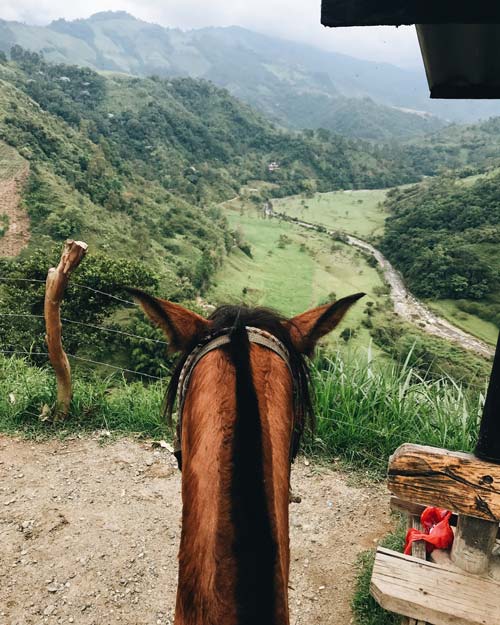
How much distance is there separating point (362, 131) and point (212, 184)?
89429mm

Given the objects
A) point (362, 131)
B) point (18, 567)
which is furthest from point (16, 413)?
point (362, 131)

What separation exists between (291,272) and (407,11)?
41.0 meters

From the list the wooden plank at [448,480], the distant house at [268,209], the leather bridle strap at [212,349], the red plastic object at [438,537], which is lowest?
the distant house at [268,209]

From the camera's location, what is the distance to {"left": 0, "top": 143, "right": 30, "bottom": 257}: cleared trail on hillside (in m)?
24.9

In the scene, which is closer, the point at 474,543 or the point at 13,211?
the point at 474,543

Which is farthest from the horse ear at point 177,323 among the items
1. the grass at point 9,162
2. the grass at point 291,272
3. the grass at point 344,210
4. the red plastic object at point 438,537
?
the grass at point 344,210

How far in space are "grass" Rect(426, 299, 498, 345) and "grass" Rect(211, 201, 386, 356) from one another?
493 centimetres

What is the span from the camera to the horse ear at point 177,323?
1397 millimetres

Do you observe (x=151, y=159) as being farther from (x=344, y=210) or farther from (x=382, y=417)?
(x=382, y=417)

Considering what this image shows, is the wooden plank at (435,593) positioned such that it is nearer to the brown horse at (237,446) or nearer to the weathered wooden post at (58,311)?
the brown horse at (237,446)

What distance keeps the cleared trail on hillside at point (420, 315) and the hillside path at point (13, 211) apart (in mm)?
25363

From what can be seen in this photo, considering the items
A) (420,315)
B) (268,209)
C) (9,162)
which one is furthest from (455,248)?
(9,162)

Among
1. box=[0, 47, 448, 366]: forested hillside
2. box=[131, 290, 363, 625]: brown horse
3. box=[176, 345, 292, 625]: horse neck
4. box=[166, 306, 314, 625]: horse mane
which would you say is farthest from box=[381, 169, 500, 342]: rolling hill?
box=[166, 306, 314, 625]: horse mane

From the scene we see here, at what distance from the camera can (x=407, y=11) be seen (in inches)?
35.3
